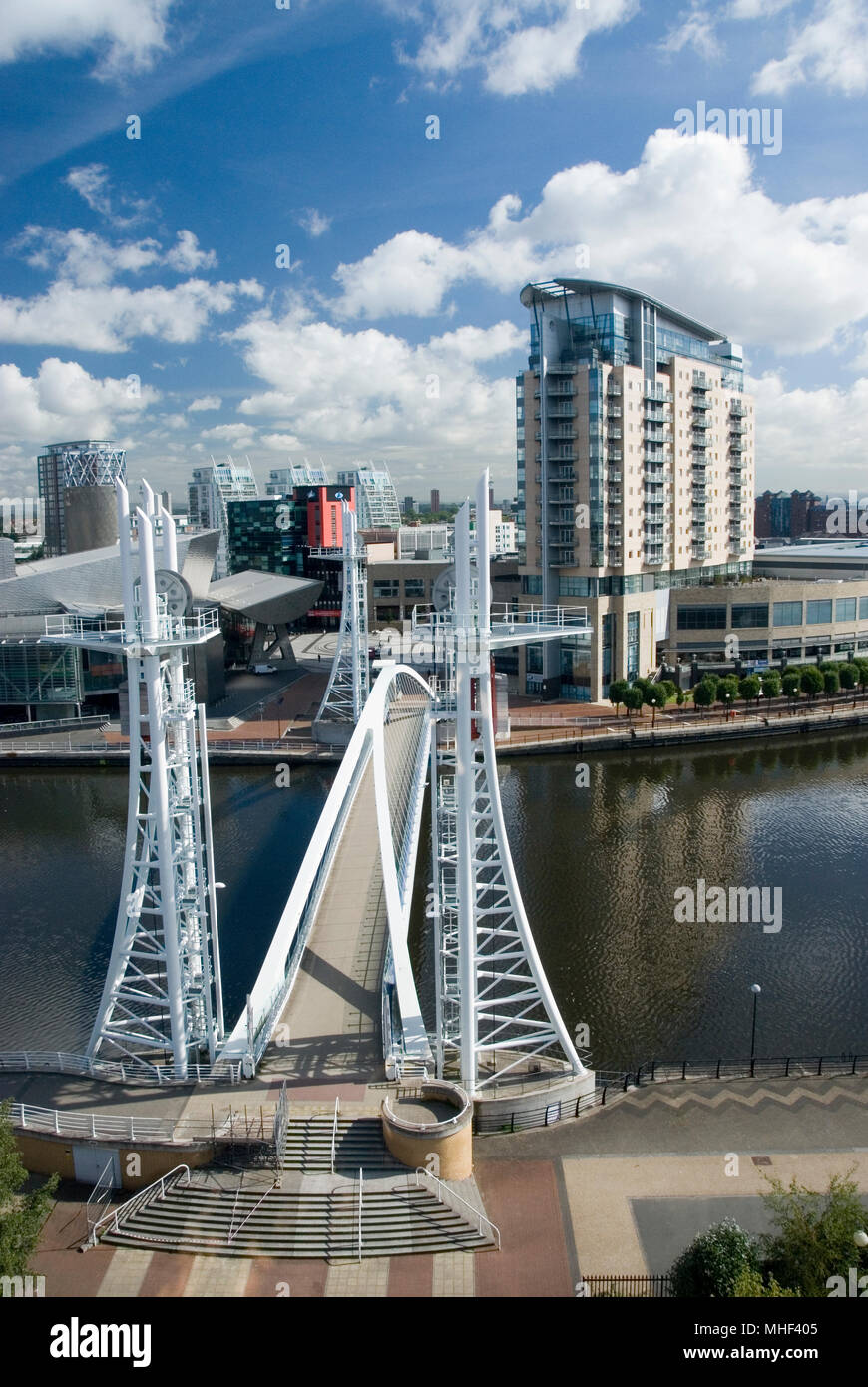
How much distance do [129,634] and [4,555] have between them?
39.1 m

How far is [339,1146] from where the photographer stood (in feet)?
42.9

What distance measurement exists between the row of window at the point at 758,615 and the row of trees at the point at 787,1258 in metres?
41.0

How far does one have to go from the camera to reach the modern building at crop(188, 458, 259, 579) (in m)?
83.6

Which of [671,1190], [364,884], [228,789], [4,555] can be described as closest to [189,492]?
[4,555]

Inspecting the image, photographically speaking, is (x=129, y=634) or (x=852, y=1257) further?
(x=129, y=634)

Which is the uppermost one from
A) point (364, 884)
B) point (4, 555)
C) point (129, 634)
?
point (4, 555)

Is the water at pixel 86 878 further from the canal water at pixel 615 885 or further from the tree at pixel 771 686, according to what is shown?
the tree at pixel 771 686

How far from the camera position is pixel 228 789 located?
35.0 metres

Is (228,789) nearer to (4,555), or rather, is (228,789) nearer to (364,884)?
(364,884)

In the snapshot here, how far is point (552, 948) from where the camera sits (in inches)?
840

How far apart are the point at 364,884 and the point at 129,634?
9.40 m
